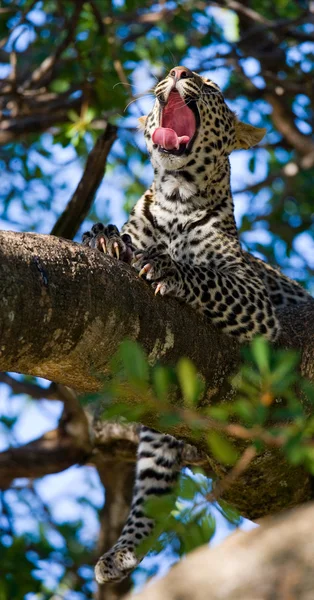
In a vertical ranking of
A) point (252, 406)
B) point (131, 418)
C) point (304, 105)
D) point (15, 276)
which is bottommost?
point (304, 105)

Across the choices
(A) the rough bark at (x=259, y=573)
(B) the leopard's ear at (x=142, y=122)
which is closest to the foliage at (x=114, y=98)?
(B) the leopard's ear at (x=142, y=122)

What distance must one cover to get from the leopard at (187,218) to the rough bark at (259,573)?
11.6 feet

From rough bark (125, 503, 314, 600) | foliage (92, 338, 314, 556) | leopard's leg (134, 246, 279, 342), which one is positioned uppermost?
rough bark (125, 503, 314, 600)

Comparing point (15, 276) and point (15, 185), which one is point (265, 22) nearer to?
point (15, 185)

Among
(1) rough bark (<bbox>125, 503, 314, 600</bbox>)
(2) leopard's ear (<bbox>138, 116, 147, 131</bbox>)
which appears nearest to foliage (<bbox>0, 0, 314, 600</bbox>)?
(2) leopard's ear (<bbox>138, 116, 147, 131</bbox>)

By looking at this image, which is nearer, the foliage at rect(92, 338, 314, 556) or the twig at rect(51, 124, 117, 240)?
the foliage at rect(92, 338, 314, 556)

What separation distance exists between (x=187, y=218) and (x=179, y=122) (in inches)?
23.2

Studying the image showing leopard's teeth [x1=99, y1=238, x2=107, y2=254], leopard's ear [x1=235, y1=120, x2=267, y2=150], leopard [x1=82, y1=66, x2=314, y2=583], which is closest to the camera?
leopard's teeth [x1=99, y1=238, x2=107, y2=254]

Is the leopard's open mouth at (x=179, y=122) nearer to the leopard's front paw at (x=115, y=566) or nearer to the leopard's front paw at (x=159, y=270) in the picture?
the leopard's front paw at (x=159, y=270)

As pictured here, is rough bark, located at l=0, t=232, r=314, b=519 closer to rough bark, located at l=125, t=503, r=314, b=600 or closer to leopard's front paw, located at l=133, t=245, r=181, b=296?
leopard's front paw, located at l=133, t=245, r=181, b=296

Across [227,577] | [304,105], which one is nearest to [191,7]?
[304,105]

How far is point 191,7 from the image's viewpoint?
895 centimetres

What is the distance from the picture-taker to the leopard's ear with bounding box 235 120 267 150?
6.23 metres

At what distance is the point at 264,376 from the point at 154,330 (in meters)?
1.73
